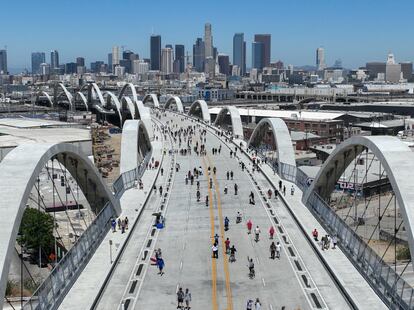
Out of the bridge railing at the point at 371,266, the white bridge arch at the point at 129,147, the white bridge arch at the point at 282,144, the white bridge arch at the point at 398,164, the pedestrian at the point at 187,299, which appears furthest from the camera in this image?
the white bridge arch at the point at 282,144

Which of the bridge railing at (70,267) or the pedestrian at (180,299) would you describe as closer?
the bridge railing at (70,267)

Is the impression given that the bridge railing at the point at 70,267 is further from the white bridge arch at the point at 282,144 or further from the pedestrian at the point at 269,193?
the white bridge arch at the point at 282,144

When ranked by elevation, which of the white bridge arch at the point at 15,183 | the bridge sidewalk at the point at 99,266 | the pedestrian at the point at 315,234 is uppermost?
the white bridge arch at the point at 15,183

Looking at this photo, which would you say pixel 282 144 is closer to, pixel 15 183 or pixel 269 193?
pixel 269 193

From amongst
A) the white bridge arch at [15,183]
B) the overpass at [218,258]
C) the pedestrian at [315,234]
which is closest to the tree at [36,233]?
the overpass at [218,258]

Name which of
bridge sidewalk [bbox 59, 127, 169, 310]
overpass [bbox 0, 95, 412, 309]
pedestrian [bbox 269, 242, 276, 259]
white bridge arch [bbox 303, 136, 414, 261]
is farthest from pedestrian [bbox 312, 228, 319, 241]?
bridge sidewalk [bbox 59, 127, 169, 310]

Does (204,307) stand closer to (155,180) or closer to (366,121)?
(155,180)

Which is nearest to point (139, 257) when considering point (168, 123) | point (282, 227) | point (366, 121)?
point (282, 227)
